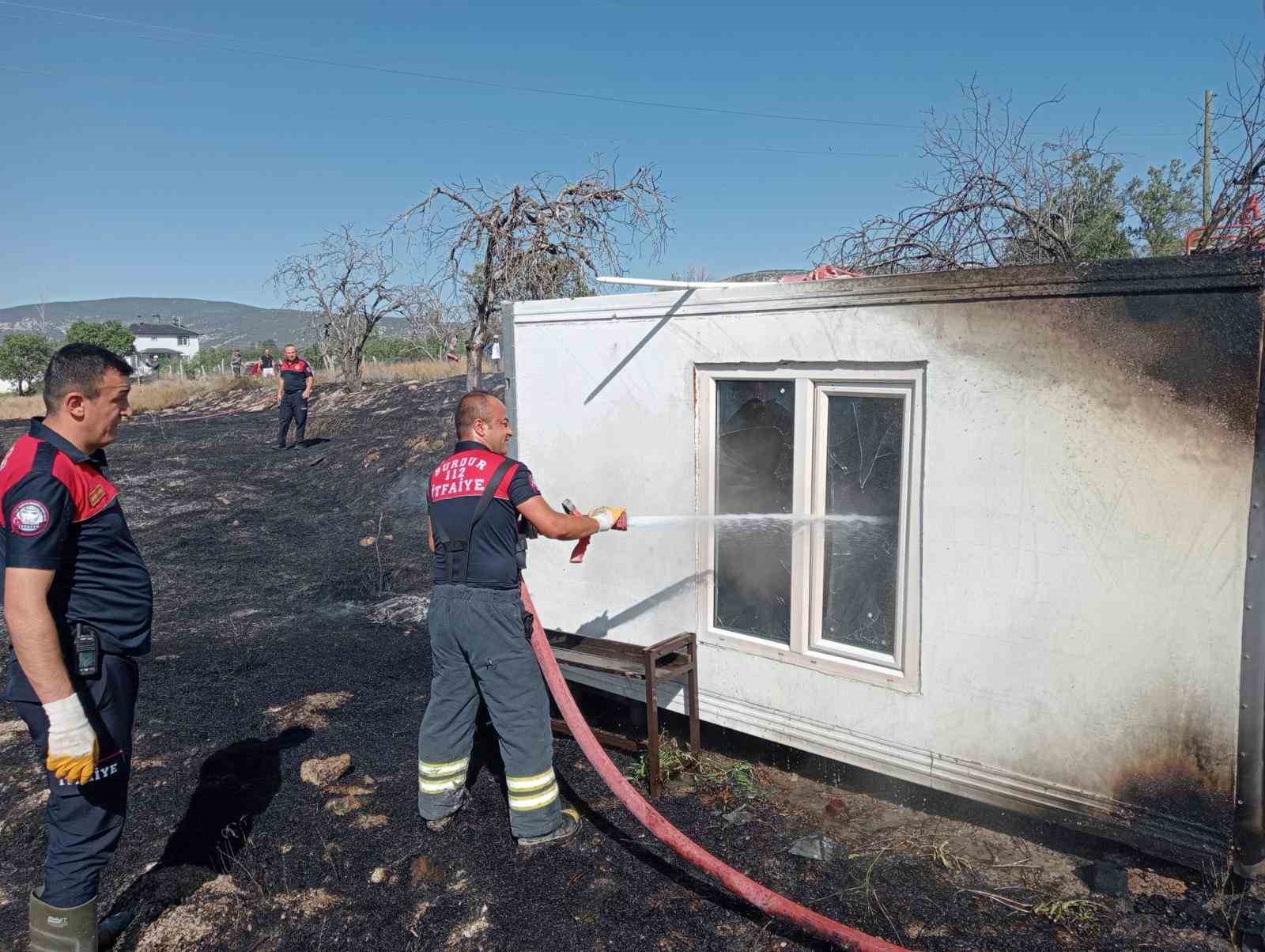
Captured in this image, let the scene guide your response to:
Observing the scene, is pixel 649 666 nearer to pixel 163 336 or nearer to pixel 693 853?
pixel 693 853

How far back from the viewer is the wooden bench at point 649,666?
4.35 metres

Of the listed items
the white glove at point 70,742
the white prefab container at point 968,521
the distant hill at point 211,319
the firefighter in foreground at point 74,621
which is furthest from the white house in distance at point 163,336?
the white glove at point 70,742

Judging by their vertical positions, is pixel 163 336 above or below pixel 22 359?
above

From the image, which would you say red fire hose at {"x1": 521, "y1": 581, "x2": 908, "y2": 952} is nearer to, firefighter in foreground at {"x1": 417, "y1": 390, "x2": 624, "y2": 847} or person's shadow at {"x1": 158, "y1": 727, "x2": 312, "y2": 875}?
firefighter in foreground at {"x1": 417, "y1": 390, "x2": 624, "y2": 847}

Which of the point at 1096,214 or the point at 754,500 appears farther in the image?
the point at 1096,214

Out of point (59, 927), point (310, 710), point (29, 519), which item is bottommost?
point (310, 710)

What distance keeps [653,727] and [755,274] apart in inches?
128

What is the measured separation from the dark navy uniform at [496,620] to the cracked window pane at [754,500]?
1147 mm

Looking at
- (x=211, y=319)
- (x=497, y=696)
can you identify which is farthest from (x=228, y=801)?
(x=211, y=319)

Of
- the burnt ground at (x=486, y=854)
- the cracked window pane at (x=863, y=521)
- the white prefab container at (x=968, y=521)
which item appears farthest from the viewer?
the cracked window pane at (x=863, y=521)

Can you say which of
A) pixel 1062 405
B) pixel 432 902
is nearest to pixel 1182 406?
pixel 1062 405

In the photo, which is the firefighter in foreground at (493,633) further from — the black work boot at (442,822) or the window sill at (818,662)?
the window sill at (818,662)

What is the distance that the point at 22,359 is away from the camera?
47625mm

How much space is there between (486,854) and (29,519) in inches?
87.1
